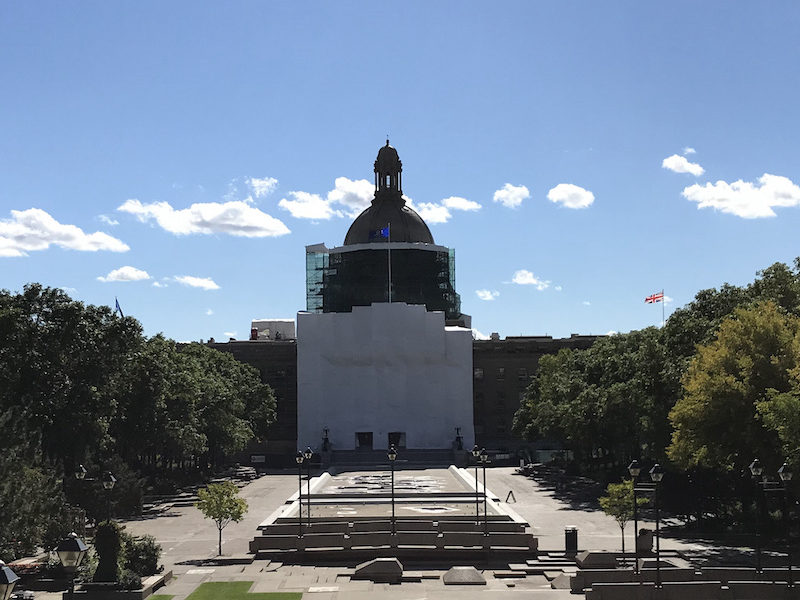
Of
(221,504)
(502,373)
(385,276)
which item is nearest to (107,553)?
(221,504)

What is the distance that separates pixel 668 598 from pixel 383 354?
81.2 metres

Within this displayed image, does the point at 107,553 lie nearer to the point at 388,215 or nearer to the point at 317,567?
the point at 317,567

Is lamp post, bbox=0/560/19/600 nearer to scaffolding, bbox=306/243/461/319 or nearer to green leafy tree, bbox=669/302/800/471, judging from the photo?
green leafy tree, bbox=669/302/800/471

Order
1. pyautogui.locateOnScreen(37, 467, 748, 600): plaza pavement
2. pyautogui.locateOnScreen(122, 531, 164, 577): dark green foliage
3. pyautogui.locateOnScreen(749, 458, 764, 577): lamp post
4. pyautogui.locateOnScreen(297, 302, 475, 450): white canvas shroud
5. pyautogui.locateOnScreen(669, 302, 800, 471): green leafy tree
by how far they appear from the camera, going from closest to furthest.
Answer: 1. pyautogui.locateOnScreen(749, 458, 764, 577): lamp post
2. pyautogui.locateOnScreen(37, 467, 748, 600): plaza pavement
3. pyautogui.locateOnScreen(122, 531, 164, 577): dark green foliage
4. pyautogui.locateOnScreen(669, 302, 800, 471): green leafy tree
5. pyautogui.locateOnScreen(297, 302, 475, 450): white canvas shroud

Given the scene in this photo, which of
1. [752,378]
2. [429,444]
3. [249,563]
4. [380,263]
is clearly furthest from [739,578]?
[380,263]

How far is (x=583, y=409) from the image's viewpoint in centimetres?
7119

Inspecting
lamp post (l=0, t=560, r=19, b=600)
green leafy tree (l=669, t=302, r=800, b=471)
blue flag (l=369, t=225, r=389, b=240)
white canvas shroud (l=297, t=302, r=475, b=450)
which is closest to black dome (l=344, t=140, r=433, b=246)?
blue flag (l=369, t=225, r=389, b=240)

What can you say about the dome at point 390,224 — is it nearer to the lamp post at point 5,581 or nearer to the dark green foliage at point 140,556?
the dark green foliage at point 140,556

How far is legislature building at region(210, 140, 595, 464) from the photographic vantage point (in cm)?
10938

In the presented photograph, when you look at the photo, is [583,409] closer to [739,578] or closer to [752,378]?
[752,378]

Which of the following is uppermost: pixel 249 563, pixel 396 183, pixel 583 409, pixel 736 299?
pixel 396 183

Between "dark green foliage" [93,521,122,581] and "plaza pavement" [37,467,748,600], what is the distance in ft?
8.23

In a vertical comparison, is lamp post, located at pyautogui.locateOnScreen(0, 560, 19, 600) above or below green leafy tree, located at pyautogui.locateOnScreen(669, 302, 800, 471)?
below

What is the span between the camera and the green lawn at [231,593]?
3325 centimetres
